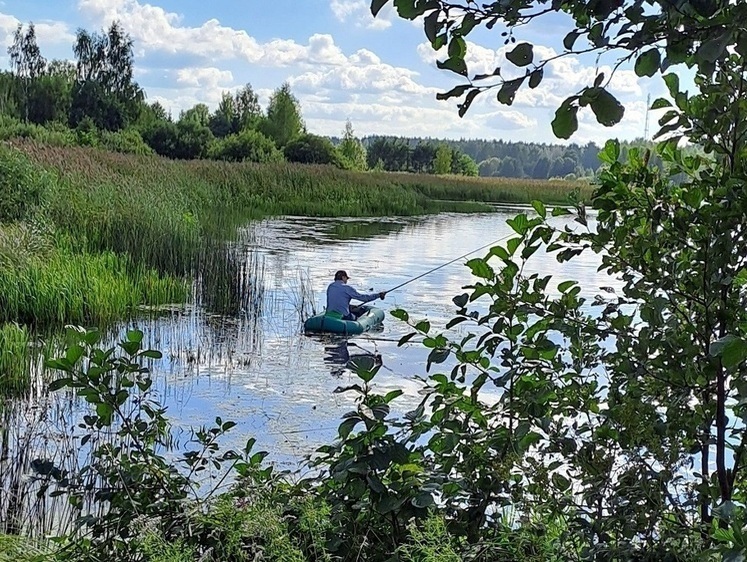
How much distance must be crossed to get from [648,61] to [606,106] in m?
0.18

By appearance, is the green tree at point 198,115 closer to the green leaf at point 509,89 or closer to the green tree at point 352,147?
the green tree at point 352,147

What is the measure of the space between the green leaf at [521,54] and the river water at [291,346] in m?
1.28

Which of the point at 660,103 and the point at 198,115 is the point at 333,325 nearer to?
the point at 660,103

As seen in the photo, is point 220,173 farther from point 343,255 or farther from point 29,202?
point 29,202

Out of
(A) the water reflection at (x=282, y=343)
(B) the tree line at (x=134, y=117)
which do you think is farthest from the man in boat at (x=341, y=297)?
(B) the tree line at (x=134, y=117)

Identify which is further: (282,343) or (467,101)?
(282,343)

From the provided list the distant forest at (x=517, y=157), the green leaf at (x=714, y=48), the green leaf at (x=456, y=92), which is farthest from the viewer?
the distant forest at (x=517, y=157)

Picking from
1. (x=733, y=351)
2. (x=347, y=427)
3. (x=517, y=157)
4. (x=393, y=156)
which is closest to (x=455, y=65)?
(x=733, y=351)

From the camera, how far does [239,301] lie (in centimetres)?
1020

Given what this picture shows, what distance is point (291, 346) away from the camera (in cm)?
858

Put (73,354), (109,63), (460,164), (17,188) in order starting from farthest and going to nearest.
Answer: (460,164), (109,63), (17,188), (73,354)

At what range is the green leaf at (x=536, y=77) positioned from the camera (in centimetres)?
130

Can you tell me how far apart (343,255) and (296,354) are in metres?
6.83

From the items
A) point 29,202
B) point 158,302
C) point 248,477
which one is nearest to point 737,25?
point 248,477
